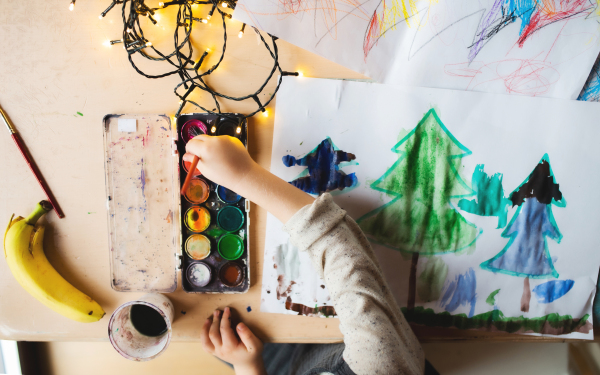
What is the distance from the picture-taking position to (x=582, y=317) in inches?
27.3

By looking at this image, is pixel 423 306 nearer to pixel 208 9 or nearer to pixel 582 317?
pixel 582 317

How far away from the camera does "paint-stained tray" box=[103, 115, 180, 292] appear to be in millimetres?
666

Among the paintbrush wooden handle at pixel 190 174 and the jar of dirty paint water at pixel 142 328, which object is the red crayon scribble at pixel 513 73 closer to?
the paintbrush wooden handle at pixel 190 174

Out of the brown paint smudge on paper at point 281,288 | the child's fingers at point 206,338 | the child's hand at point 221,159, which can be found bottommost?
the child's fingers at point 206,338

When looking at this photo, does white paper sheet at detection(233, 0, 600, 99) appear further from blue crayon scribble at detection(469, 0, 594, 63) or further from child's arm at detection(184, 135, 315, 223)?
child's arm at detection(184, 135, 315, 223)

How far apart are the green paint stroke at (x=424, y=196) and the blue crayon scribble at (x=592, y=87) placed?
27 cm

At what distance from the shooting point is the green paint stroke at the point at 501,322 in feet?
2.26

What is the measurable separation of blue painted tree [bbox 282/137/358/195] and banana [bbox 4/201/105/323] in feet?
1.73

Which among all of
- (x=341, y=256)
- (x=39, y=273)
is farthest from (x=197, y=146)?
(x=39, y=273)

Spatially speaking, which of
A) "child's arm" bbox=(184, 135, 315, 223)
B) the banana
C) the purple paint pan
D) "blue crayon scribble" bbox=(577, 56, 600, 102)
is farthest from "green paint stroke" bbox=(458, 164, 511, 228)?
the banana

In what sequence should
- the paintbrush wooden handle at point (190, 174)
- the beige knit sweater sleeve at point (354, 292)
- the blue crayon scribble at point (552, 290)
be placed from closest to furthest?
the beige knit sweater sleeve at point (354, 292), the paintbrush wooden handle at point (190, 174), the blue crayon scribble at point (552, 290)

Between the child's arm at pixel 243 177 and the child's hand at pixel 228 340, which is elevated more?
the child's arm at pixel 243 177

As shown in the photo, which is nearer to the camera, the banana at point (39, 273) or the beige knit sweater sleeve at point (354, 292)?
the beige knit sweater sleeve at point (354, 292)

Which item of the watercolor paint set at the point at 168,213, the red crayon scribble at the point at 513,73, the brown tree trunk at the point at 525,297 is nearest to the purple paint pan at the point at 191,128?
the watercolor paint set at the point at 168,213
